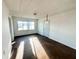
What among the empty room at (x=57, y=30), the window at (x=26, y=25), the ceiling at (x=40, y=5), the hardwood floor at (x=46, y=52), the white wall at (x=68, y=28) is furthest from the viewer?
the window at (x=26, y=25)

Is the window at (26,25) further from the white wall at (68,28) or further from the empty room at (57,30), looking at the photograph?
the white wall at (68,28)

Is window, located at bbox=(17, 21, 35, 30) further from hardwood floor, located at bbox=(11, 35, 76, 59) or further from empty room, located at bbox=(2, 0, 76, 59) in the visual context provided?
hardwood floor, located at bbox=(11, 35, 76, 59)

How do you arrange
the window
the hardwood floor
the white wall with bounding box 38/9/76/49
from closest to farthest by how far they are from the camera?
1. the hardwood floor
2. the white wall with bounding box 38/9/76/49
3. the window

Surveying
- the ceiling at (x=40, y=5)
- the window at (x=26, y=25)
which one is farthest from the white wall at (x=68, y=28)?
the window at (x=26, y=25)

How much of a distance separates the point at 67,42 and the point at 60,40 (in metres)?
0.81

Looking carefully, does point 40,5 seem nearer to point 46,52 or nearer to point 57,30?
point 46,52

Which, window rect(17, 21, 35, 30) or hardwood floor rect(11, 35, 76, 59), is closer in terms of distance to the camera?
hardwood floor rect(11, 35, 76, 59)

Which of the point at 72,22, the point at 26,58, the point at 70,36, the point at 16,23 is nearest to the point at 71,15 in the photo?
the point at 72,22

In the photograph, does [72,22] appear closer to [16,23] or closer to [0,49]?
[0,49]

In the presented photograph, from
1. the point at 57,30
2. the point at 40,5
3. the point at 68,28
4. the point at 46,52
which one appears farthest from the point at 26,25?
the point at 40,5

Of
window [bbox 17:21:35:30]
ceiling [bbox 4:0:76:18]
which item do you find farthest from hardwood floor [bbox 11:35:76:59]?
window [bbox 17:21:35:30]

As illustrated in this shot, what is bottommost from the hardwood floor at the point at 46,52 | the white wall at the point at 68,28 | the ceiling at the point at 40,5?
the hardwood floor at the point at 46,52

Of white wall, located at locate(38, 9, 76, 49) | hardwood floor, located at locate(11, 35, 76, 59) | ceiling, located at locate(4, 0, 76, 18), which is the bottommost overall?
hardwood floor, located at locate(11, 35, 76, 59)

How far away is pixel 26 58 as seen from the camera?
3.12 meters
